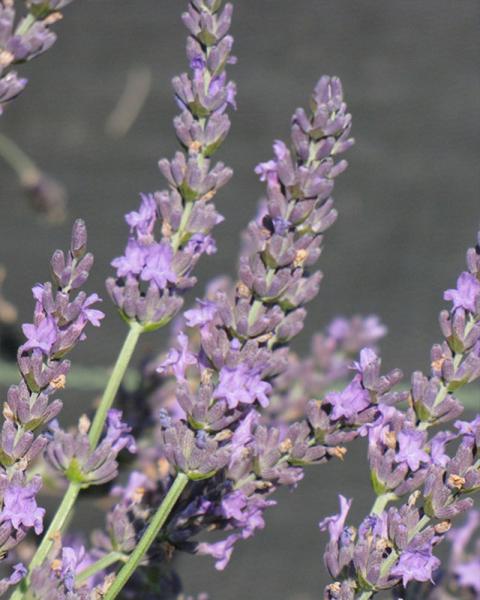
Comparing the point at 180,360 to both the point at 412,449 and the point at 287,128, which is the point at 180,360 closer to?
the point at 412,449

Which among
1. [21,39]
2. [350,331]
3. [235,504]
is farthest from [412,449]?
[350,331]

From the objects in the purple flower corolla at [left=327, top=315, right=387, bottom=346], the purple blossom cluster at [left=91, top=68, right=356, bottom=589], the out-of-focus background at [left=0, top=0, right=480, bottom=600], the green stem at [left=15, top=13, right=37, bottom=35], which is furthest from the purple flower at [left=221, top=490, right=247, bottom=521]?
the out-of-focus background at [left=0, top=0, right=480, bottom=600]

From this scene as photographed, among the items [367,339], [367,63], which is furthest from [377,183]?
[367,339]

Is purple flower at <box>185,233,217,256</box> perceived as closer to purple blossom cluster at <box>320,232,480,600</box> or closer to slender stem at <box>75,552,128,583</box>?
purple blossom cluster at <box>320,232,480,600</box>

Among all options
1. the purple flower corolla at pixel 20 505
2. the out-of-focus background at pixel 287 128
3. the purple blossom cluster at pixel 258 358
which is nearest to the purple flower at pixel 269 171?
the purple blossom cluster at pixel 258 358

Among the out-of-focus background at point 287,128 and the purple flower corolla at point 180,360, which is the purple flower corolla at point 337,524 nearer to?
the purple flower corolla at point 180,360
